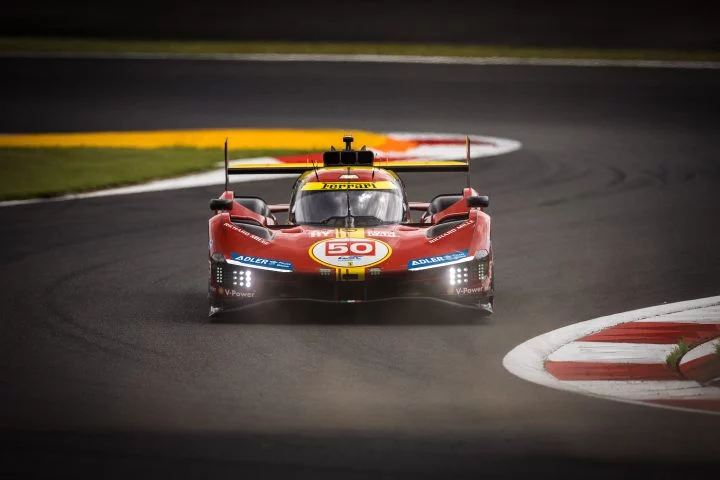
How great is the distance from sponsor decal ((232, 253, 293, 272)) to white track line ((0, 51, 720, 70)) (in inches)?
988

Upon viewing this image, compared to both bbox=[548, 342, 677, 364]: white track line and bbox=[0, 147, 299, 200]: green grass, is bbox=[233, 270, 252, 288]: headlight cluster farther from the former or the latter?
bbox=[0, 147, 299, 200]: green grass

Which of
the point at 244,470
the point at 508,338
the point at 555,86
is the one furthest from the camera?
the point at 555,86

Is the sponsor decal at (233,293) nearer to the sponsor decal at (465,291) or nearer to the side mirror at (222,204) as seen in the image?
the side mirror at (222,204)

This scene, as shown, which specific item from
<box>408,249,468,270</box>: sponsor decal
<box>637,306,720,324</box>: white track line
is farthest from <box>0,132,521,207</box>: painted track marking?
<box>637,306,720,324</box>: white track line

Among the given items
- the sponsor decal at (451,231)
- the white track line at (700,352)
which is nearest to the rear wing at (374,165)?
the sponsor decal at (451,231)

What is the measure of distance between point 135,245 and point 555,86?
1834cm

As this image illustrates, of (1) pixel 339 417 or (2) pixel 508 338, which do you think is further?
(2) pixel 508 338

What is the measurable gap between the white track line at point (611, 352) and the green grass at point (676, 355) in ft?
0.27

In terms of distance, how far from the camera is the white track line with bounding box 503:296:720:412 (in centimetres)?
998

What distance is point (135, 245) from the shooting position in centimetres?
1605

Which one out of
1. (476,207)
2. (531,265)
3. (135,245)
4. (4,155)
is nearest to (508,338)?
(476,207)

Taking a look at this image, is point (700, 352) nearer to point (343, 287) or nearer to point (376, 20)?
point (343, 287)

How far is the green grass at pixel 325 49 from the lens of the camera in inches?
1516

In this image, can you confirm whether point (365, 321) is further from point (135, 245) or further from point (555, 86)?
point (555, 86)
